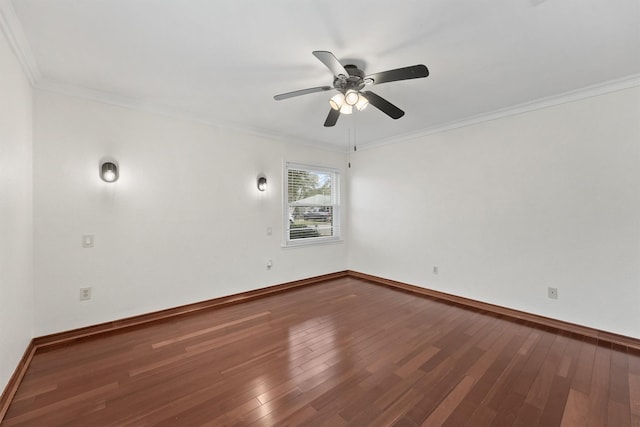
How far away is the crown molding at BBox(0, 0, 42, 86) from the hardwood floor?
2.47 metres

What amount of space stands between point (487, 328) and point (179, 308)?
142 inches

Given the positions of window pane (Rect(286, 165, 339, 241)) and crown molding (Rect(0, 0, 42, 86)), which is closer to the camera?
crown molding (Rect(0, 0, 42, 86))

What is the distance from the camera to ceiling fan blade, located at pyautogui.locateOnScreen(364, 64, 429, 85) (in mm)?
1833

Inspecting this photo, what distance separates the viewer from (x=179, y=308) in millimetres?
3336

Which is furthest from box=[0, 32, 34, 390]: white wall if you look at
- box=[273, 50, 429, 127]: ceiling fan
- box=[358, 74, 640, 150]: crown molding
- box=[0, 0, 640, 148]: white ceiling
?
box=[358, 74, 640, 150]: crown molding

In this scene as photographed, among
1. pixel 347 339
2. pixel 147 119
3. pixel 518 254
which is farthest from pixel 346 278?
pixel 147 119

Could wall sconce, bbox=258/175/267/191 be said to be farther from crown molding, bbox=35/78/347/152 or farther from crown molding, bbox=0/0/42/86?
crown molding, bbox=0/0/42/86

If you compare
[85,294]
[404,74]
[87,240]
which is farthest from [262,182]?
[404,74]

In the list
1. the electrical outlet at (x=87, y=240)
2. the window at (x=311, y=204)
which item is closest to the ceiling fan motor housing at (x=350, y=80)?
the window at (x=311, y=204)

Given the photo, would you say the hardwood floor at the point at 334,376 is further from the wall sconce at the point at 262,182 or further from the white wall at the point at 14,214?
the wall sconce at the point at 262,182

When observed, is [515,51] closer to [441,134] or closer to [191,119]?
[441,134]

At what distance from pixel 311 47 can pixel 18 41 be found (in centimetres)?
210

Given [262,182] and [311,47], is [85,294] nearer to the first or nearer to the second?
[262,182]

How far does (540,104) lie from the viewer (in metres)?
3.07
